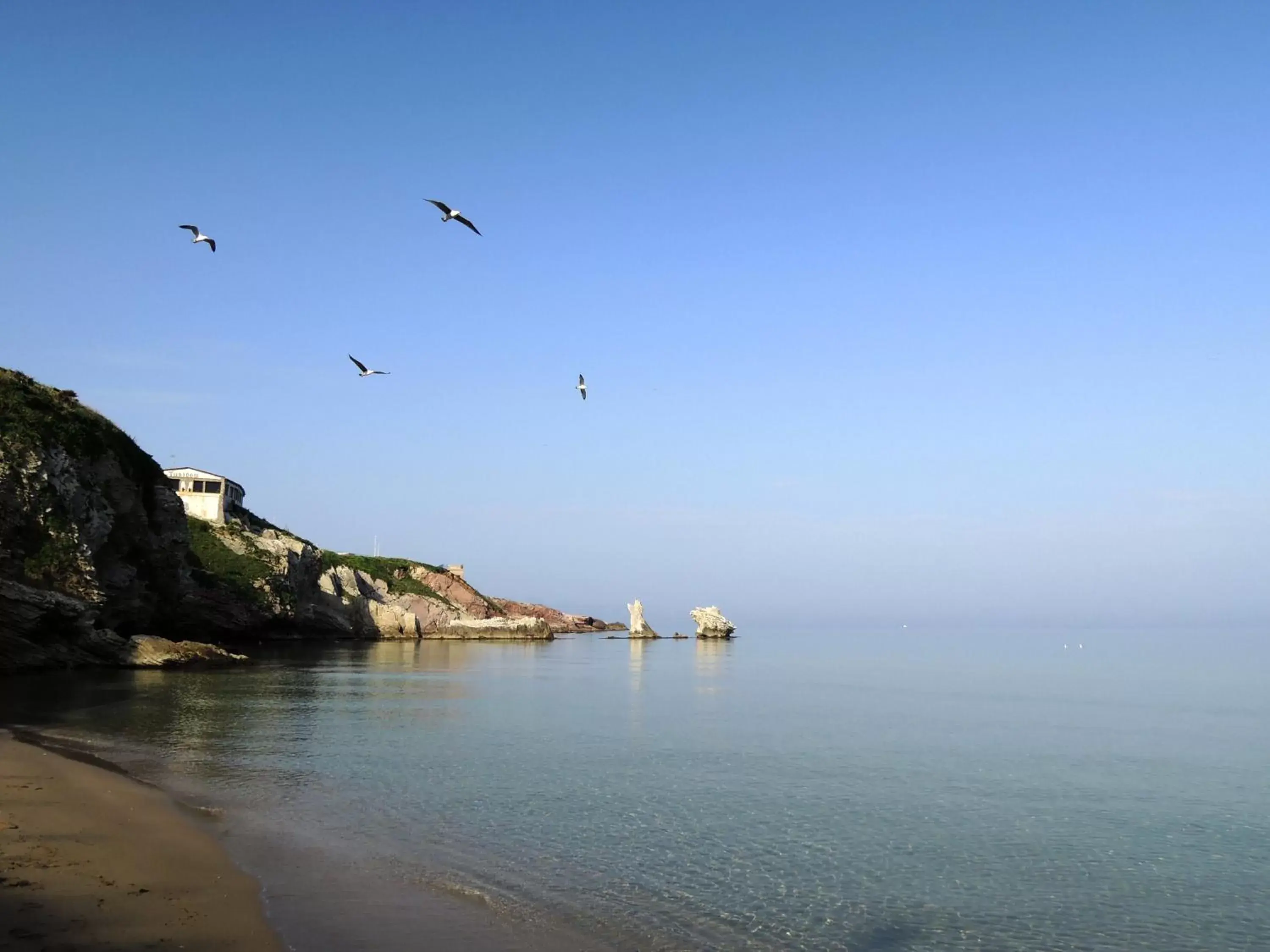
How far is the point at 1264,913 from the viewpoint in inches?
526

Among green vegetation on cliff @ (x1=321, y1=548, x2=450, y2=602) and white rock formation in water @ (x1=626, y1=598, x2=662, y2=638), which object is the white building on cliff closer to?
green vegetation on cliff @ (x1=321, y1=548, x2=450, y2=602)

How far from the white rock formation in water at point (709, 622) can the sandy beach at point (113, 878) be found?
114 m

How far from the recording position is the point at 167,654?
50.0m

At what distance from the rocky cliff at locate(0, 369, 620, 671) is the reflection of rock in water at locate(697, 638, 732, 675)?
3780 cm

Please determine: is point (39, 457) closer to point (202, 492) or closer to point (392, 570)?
point (202, 492)

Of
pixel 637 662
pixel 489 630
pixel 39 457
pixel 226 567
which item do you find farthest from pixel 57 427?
pixel 489 630

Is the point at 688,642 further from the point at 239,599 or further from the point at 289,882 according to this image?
the point at 289,882

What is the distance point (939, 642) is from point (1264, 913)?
155961 millimetres

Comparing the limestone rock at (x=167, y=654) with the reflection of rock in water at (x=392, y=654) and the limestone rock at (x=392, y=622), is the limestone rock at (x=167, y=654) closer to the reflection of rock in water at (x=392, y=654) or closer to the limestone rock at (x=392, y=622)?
the reflection of rock in water at (x=392, y=654)

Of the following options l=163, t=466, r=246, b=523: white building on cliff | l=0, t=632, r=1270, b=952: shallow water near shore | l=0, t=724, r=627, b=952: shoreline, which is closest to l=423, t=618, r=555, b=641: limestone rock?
l=163, t=466, r=246, b=523: white building on cliff

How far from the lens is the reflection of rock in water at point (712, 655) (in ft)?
230

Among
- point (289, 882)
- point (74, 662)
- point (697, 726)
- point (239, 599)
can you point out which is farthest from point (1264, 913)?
point (239, 599)

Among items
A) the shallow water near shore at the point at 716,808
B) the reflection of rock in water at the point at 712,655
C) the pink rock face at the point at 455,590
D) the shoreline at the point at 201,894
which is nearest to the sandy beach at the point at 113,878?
the shoreline at the point at 201,894

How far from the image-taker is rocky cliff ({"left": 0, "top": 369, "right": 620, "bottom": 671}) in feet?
140
